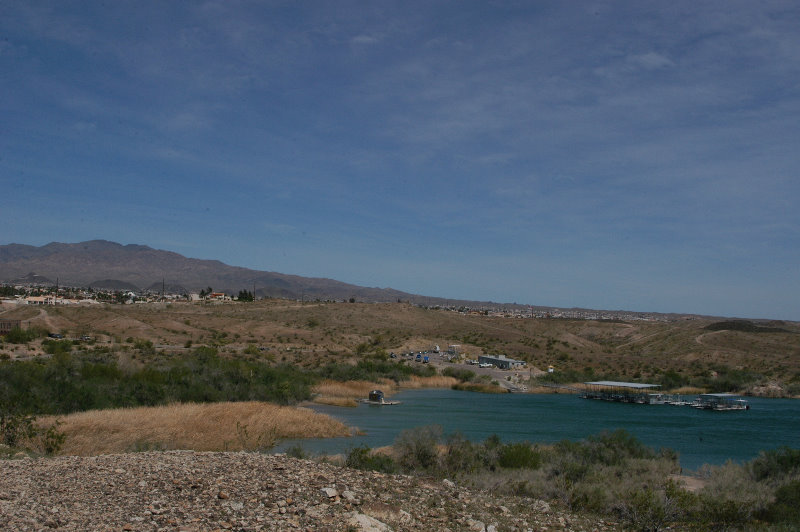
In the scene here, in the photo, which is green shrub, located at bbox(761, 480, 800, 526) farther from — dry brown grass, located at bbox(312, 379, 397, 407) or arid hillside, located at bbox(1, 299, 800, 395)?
arid hillside, located at bbox(1, 299, 800, 395)

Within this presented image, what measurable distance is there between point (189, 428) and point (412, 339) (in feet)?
255

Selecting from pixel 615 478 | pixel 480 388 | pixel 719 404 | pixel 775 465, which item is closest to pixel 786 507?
pixel 615 478

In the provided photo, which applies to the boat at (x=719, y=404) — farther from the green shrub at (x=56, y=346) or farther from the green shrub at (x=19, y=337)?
the green shrub at (x=19, y=337)

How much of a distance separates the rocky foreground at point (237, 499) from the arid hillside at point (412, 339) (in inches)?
1675

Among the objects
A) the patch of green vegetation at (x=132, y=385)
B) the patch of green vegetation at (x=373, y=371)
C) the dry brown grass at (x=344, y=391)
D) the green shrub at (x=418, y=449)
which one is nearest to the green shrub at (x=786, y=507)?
the green shrub at (x=418, y=449)

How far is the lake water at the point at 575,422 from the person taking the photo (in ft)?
112

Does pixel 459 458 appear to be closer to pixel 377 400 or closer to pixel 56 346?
pixel 377 400

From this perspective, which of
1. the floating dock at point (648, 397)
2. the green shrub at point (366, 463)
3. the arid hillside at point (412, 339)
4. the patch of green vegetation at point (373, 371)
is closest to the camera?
the green shrub at point (366, 463)

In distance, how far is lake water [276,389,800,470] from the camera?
3418 centimetres

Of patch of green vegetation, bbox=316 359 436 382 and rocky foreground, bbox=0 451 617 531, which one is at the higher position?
rocky foreground, bbox=0 451 617 531

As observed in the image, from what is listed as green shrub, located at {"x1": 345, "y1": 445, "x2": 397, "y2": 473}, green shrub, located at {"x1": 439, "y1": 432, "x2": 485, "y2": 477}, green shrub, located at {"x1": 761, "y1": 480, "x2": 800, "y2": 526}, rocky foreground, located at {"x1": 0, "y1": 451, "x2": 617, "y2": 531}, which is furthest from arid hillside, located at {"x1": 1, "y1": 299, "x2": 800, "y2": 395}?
green shrub, located at {"x1": 761, "y1": 480, "x2": 800, "y2": 526}

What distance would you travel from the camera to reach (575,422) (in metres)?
45.0

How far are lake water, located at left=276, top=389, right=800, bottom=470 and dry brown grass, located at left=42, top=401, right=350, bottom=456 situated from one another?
1.51 meters

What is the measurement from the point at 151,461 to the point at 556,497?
925 cm
